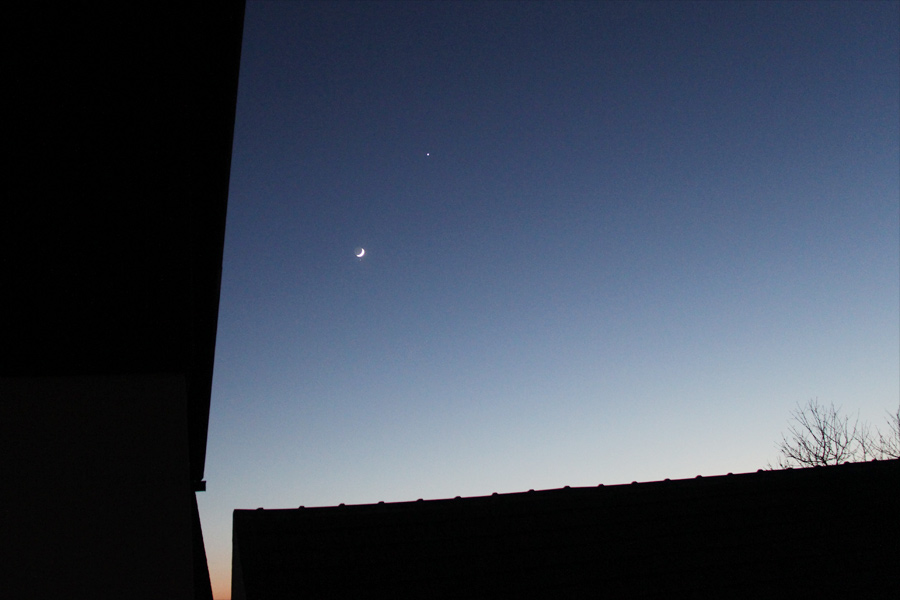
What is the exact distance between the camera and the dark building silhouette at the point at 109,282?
1.38 m

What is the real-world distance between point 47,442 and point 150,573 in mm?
1239

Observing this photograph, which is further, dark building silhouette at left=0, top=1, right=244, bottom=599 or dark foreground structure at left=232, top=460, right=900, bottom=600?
dark foreground structure at left=232, top=460, right=900, bottom=600

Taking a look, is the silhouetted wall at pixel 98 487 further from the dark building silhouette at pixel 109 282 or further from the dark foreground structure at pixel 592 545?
the dark foreground structure at pixel 592 545

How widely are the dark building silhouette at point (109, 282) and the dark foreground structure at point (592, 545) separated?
153 cm

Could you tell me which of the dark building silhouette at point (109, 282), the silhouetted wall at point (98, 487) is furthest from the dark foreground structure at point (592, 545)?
the dark building silhouette at point (109, 282)

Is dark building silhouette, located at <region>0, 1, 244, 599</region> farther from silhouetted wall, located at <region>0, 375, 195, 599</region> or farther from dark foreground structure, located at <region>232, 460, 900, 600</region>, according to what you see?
dark foreground structure, located at <region>232, 460, 900, 600</region>

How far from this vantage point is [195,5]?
49.0 inches

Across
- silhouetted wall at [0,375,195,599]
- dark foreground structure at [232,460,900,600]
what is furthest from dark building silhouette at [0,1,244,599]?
dark foreground structure at [232,460,900,600]

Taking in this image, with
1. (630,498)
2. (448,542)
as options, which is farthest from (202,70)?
(630,498)

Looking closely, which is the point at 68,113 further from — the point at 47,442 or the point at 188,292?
the point at 47,442

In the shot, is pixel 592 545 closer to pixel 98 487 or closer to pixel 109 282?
pixel 98 487

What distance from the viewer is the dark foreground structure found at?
5.30 metres

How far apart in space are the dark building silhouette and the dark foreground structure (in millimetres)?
1525

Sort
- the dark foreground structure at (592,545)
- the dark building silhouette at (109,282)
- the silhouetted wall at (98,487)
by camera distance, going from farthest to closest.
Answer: the dark foreground structure at (592,545) → the silhouetted wall at (98,487) → the dark building silhouette at (109,282)
